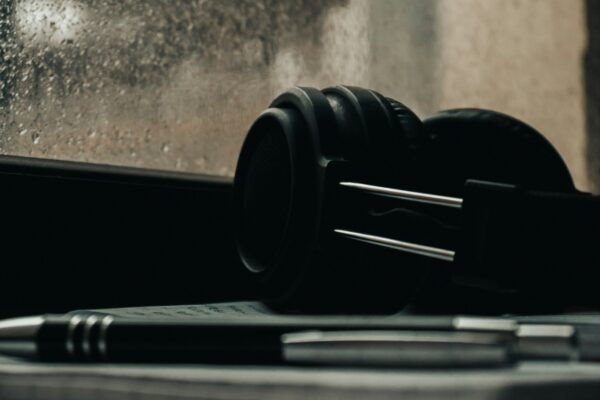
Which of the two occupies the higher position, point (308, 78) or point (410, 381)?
point (308, 78)

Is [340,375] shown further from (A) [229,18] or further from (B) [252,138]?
(A) [229,18]

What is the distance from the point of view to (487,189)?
317mm

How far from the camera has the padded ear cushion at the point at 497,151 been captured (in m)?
0.47

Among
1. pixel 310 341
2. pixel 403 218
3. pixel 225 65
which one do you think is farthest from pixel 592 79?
pixel 310 341

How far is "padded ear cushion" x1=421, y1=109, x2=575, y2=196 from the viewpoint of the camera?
467 millimetres

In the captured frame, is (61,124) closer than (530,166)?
No

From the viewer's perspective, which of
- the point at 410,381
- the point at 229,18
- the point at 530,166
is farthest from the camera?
the point at 229,18

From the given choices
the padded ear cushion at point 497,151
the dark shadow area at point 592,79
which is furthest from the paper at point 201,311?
the dark shadow area at point 592,79

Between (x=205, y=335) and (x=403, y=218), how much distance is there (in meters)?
0.17

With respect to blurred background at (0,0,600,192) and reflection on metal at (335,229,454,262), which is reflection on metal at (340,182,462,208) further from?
blurred background at (0,0,600,192)

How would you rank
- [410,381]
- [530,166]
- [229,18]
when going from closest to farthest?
[410,381] → [530,166] → [229,18]

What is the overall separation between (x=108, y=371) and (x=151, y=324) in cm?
3

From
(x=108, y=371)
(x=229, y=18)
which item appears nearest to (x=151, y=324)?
(x=108, y=371)

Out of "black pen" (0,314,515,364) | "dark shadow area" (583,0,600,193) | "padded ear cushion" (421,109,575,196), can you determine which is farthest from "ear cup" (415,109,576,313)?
"dark shadow area" (583,0,600,193)
